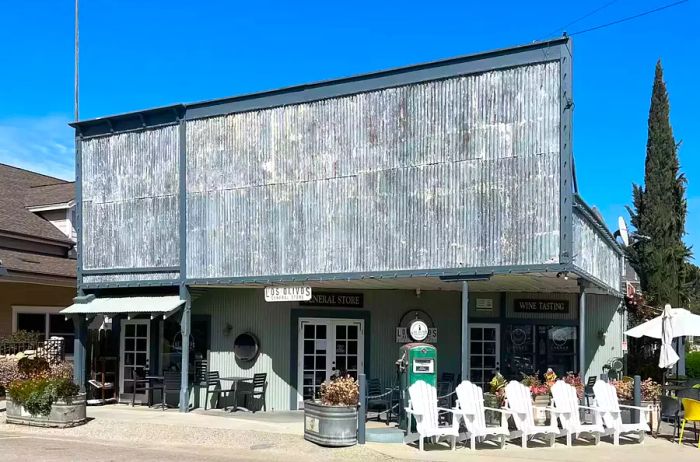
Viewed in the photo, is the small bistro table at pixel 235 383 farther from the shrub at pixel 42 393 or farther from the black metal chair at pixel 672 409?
the black metal chair at pixel 672 409

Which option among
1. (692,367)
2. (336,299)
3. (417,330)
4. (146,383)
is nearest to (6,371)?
(146,383)

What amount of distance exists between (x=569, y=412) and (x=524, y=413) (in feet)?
2.67

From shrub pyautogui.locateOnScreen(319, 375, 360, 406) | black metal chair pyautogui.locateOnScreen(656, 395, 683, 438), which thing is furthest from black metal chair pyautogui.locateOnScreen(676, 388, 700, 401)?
shrub pyautogui.locateOnScreen(319, 375, 360, 406)

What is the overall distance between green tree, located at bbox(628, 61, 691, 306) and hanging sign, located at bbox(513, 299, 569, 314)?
33.0 feet

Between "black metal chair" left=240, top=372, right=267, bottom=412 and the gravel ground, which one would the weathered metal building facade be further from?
the gravel ground

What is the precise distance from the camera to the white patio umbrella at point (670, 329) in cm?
1452

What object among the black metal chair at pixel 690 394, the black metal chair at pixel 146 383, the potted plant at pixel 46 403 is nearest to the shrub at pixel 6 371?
the black metal chair at pixel 146 383

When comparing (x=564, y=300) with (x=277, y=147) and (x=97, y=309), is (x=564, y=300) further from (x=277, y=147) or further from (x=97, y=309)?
(x=97, y=309)

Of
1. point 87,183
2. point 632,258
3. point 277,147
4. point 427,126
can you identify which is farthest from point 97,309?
point 632,258

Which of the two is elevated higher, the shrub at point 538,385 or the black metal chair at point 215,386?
the shrub at point 538,385

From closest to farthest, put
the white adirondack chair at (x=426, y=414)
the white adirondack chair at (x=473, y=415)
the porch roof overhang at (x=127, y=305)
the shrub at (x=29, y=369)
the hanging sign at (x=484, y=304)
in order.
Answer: the white adirondack chair at (x=426, y=414) → the white adirondack chair at (x=473, y=415) → the shrub at (x=29, y=369) → the porch roof overhang at (x=127, y=305) → the hanging sign at (x=484, y=304)

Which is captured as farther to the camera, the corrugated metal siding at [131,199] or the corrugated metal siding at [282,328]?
the corrugated metal siding at [282,328]

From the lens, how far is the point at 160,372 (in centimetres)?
1772

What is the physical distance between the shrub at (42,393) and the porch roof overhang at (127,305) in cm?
248
